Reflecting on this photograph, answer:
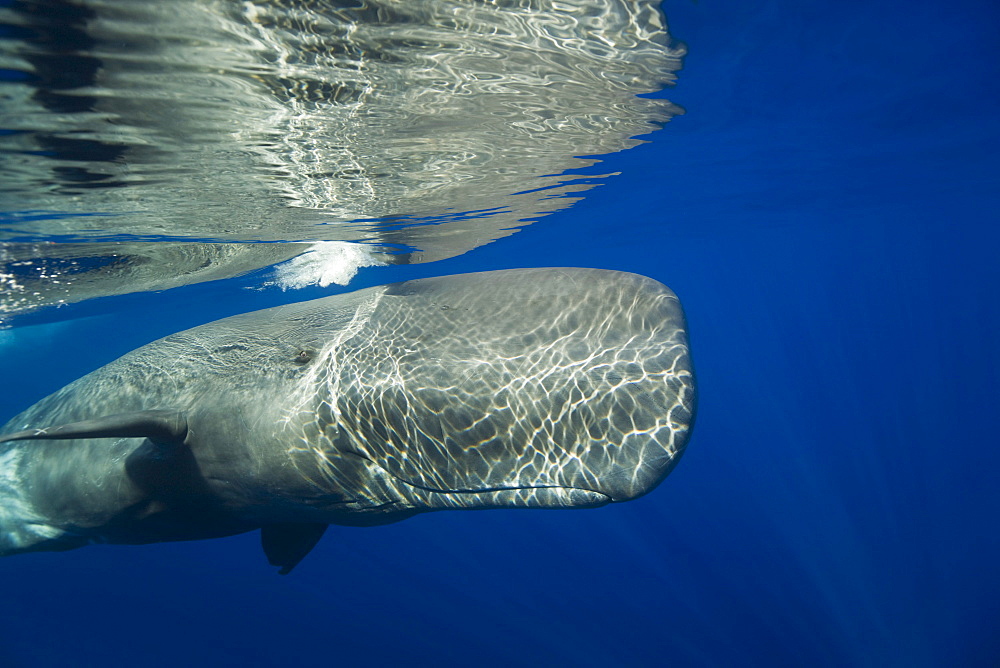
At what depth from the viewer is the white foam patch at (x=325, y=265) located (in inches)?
598

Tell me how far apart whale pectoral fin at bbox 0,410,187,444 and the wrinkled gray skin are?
0.04 ft

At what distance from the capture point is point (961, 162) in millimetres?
16562

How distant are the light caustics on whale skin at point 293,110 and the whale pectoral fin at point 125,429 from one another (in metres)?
3.02

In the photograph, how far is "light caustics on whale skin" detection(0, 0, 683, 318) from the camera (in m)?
4.20

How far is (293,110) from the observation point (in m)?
5.82

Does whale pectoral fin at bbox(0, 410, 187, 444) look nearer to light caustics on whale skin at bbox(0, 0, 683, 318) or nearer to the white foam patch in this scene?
light caustics on whale skin at bbox(0, 0, 683, 318)

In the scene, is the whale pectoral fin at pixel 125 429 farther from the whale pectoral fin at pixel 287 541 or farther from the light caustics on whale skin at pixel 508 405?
the whale pectoral fin at pixel 287 541

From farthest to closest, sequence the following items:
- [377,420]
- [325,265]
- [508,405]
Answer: [325,265] → [377,420] → [508,405]

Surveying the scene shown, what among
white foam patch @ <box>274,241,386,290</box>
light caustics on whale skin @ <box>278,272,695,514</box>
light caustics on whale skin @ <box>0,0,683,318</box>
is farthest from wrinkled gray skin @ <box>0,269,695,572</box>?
white foam patch @ <box>274,241,386,290</box>

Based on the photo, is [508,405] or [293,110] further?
[293,110]

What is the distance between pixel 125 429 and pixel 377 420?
167 centimetres

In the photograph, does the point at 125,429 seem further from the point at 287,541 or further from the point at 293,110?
the point at 293,110

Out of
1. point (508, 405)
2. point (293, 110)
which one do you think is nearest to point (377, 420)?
point (508, 405)

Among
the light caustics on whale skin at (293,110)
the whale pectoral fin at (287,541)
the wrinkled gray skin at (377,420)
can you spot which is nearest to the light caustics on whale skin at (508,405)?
the wrinkled gray skin at (377,420)
